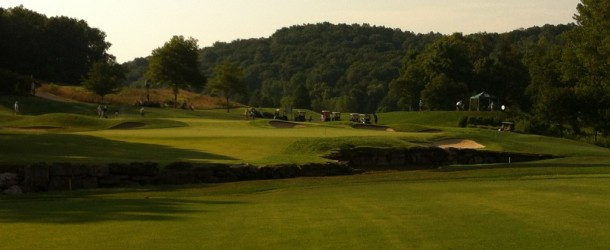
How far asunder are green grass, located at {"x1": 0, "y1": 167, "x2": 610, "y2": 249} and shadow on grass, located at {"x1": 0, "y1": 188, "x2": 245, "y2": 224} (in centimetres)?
2

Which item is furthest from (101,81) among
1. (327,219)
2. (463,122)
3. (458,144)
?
(327,219)

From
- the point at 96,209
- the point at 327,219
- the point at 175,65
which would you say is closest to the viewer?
the point at 327,219

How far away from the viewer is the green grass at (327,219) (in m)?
10.6

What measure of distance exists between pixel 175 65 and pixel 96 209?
2976 inches

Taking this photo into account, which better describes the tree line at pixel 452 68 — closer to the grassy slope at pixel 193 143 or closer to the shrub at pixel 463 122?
the shrub at pixel 463 122

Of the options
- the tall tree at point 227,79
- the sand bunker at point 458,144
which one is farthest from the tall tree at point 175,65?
the sand bunker at point 458,144

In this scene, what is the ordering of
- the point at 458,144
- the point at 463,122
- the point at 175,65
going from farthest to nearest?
→ the point at 175,65
the point at 463,122
the point at 458,144

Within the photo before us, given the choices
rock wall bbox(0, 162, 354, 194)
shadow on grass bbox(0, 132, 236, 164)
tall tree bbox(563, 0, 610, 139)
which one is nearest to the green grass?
rock wall bbox(0, 162, 354, 194)

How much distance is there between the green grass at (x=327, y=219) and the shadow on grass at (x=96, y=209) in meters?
0.02

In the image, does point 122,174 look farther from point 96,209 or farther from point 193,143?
point 193,143

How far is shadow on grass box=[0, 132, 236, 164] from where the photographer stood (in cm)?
2552

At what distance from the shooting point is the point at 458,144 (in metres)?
42.7

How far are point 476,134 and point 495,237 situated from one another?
117 ft

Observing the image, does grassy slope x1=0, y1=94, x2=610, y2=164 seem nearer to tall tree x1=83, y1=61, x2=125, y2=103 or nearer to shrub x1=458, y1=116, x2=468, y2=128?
shrub x1=458, y1=116, x2=468, y2=128
